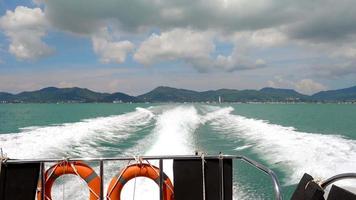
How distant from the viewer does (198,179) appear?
11.8 feet

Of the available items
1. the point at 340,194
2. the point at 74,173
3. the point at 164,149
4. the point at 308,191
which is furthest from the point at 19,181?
the point at 164,149

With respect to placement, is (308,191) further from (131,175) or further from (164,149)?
(164,149)

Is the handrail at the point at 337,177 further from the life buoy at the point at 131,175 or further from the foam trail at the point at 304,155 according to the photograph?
the foam trail at the point at 304,155

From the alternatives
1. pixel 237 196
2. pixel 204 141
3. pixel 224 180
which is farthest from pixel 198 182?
pixel 204 141

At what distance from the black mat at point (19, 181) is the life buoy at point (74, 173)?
0.56ft

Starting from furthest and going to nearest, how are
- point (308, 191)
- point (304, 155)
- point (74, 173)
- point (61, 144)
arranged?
1. point (61, 144)
2. point (304, 155)
3. point (74, 173)
4. point (308, 191)

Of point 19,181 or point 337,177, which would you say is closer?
point 337,177

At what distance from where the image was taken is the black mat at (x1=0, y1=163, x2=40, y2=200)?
3.47m

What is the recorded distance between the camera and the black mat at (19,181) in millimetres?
3473

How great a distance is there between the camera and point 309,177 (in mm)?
3137

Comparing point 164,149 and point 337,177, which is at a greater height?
point 337,177

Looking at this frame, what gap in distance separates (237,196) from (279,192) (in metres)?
5.25

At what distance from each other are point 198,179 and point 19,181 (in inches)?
65.3

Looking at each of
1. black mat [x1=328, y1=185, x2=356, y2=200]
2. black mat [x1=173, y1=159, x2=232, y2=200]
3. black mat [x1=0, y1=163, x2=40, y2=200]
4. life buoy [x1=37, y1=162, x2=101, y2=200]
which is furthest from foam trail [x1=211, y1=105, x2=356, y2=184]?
black mat [x1=0, y1=163, x2=40, y2=200]
